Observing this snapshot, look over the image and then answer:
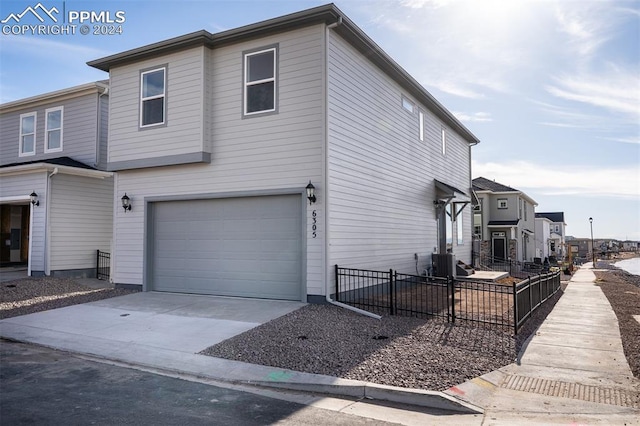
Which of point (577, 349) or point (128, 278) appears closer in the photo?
point (577, 349)

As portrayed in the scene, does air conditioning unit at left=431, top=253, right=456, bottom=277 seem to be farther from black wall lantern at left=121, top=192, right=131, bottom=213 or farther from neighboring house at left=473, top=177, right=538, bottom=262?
neighboring house at left=473, top=177, right=538, bottom=262

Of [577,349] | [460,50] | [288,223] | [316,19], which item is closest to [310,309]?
[288,223]

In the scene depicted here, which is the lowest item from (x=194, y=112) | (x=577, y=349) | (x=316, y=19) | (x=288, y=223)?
(x=577, y=349)

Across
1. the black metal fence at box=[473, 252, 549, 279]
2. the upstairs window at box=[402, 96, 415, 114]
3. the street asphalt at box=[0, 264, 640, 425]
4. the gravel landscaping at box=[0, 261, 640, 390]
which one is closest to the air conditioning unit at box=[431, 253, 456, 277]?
the black metal fence at box=[473, 252, 549, 279]

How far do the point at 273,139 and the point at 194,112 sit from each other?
2.39 meters

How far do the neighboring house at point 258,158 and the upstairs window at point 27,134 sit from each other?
7.25m

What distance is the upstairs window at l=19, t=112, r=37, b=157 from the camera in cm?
1798

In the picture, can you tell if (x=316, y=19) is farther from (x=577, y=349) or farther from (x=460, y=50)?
(x=577, y=349)

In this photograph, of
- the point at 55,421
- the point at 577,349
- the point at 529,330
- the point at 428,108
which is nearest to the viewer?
the point at 55,421

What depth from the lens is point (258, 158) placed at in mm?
10836

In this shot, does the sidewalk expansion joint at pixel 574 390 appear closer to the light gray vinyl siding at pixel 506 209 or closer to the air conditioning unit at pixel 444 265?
the air conditioning unit at pixel 444 265

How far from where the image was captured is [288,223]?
34.9ft

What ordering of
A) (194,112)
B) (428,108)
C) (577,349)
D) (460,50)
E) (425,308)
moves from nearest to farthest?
1. (577,349)
2. (425,308)
3. (194,112)
4. (460,50)
5. (428,108)

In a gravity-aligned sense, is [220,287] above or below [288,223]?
below
